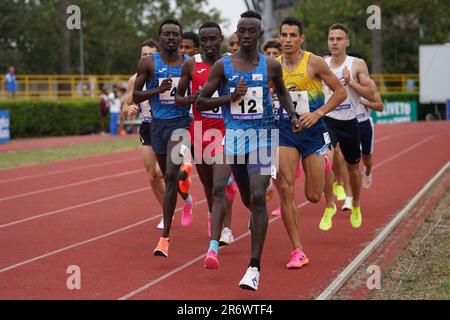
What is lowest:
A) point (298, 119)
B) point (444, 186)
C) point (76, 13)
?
point (444, 186)

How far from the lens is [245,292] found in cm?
701

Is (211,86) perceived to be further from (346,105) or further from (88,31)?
(88,31)

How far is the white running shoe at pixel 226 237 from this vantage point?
30.2ft

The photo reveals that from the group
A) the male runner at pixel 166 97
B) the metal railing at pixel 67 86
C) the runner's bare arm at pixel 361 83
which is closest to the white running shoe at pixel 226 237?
the male runner at pixel 166 97

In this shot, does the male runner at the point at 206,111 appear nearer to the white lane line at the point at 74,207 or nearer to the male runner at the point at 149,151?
the male runner at the point at 149,151

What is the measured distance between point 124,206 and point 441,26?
153ft

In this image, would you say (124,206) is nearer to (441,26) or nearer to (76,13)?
(76,13)

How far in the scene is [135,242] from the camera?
9594 millimetres

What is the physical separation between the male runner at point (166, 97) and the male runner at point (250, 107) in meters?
1.26

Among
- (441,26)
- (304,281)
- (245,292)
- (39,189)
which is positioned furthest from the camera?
(441,26)

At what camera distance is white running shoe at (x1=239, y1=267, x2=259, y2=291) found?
6.84 meters

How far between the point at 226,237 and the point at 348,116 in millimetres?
2334

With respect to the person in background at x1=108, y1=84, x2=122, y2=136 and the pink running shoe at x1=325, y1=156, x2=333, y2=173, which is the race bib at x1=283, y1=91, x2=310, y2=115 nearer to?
the pink running shoe at x1=325, y1=156, x2=333, y2=173
